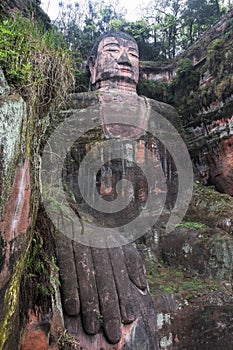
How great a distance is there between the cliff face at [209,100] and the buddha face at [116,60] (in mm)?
2187

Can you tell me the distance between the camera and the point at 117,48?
1077 centimetres

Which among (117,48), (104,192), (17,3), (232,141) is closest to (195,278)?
(104,192)

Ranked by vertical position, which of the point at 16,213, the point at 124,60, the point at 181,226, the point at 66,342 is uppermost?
the point at 124,60

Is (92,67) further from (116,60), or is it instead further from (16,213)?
(16,213)

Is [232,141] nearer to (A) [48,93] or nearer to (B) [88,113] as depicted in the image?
(B) [88,113]

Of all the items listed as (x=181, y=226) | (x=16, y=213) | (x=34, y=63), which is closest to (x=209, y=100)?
(x=181, y=226)

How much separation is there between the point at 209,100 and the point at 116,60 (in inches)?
132

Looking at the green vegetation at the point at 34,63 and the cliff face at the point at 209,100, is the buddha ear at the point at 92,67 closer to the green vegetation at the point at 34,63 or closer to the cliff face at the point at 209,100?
the cliff face at the point at 209,100

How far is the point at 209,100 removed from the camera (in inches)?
405

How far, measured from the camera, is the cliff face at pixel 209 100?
9.52 m

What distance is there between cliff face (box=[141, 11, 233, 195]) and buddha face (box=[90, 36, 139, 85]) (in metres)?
2.19

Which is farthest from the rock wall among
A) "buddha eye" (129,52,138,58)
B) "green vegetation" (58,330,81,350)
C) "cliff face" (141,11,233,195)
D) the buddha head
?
"buddha eye" (129,52,138,58)

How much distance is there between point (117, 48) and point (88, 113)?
8.91ft

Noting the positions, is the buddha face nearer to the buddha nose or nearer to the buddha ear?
the buddha nose
